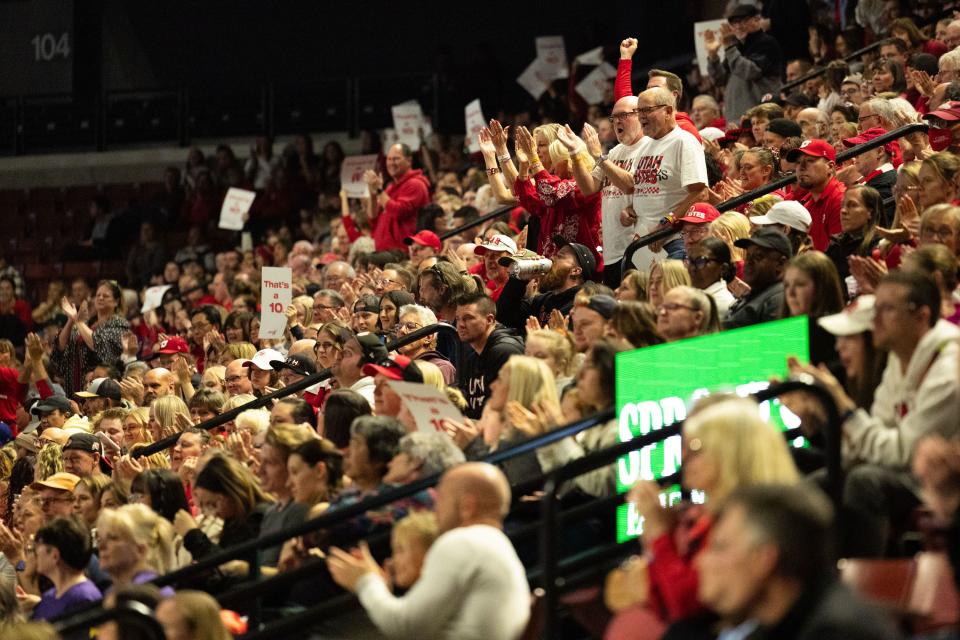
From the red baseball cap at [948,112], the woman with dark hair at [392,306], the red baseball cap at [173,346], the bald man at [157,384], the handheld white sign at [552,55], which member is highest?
the handheld white sign at [552,55]

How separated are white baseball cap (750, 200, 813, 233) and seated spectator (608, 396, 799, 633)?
3.61 meters

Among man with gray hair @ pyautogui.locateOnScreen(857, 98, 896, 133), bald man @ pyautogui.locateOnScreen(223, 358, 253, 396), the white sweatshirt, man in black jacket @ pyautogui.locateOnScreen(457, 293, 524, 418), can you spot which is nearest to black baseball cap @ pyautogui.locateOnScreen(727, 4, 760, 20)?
man with gray hair @ pyautogui.locateOnScreen(857, 98, 896, 133)

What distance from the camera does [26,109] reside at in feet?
75.7

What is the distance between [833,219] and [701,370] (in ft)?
10.1

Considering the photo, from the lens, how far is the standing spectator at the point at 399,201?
47.1 ft

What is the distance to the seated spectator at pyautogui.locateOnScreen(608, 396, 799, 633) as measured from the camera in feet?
14.3

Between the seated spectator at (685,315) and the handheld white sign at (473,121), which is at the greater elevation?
the handheld white sign at (473,121)

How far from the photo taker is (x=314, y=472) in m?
6.51

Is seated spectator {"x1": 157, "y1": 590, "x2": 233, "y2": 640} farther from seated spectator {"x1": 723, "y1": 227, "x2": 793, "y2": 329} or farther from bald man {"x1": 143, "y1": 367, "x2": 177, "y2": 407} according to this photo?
bald man {"x1": 143, "y1": 367, "x2": 177, "y2": 407}

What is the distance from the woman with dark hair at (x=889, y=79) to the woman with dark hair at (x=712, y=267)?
4.36 meters

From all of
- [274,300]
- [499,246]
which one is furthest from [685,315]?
[274,300]

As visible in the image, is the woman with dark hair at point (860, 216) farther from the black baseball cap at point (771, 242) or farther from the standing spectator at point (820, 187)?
the standing spectator at point (820, 187)

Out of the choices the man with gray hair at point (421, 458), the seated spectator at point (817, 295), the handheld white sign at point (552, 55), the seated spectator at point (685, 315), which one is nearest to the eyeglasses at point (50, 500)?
the man with gray hair at point (421, 458)

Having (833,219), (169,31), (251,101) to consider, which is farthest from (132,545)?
(169,31)
